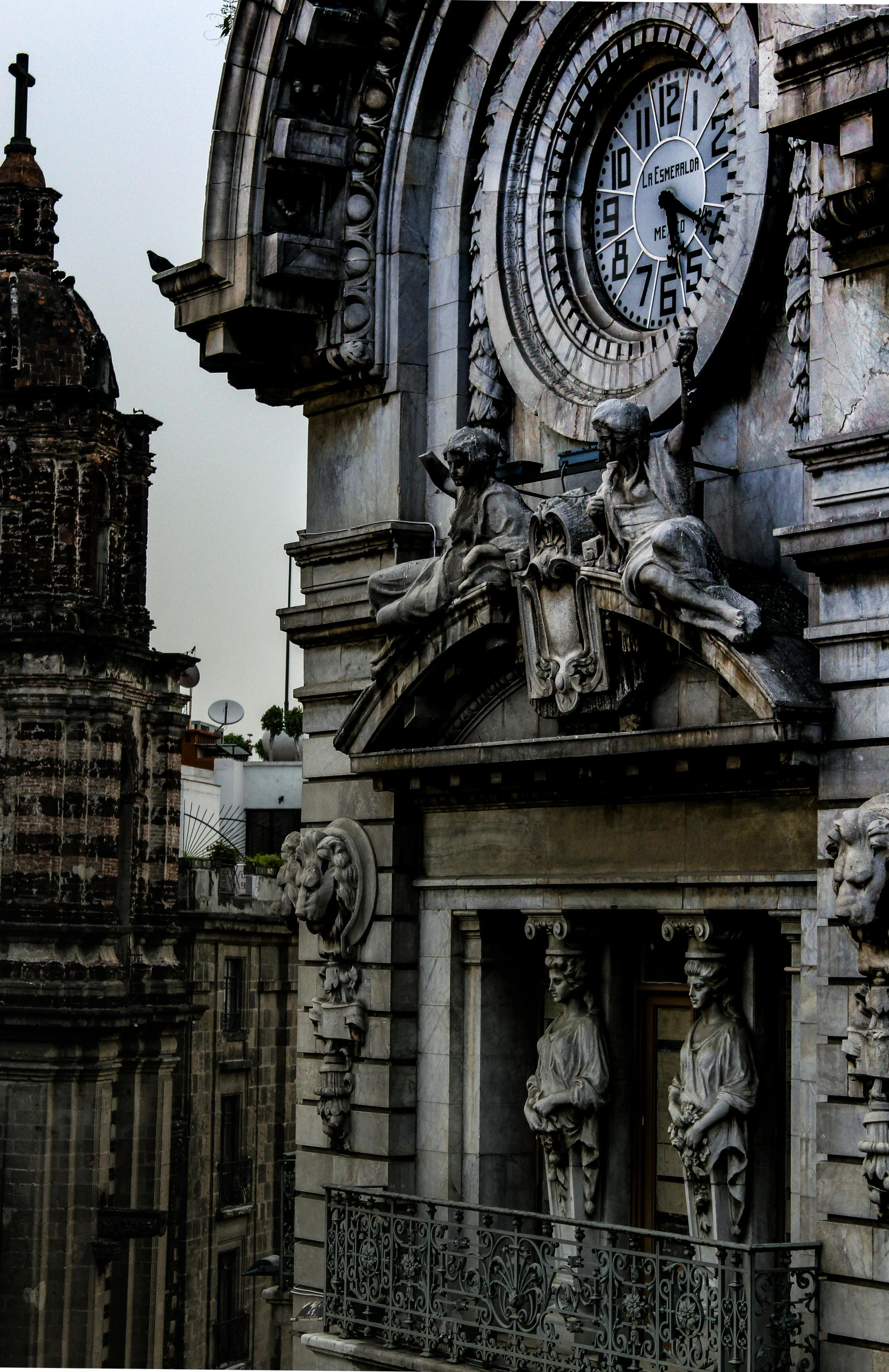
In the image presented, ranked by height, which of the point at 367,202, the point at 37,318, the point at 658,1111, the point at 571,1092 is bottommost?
the point at 658,1111

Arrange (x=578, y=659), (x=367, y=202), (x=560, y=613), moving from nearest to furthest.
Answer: (x=578, y=659) < (x=560, y=613) < (x=367, y=202)

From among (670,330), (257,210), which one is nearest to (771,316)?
(670,330)

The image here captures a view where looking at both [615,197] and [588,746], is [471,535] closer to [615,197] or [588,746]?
[588,746]

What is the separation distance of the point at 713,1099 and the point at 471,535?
172 inches

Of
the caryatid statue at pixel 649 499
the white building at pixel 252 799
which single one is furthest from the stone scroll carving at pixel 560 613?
the white building at pixel 252 799

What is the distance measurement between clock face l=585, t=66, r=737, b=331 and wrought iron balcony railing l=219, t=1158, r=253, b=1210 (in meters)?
36.7

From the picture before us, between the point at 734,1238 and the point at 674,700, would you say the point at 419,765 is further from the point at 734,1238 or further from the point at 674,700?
the point at 734,1238

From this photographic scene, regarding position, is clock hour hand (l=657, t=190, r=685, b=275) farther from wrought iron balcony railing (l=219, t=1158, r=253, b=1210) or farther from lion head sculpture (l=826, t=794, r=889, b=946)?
wrought iron balcony railing (l=219, t=1158, r=253, b=1210)

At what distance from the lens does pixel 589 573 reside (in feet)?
50.2

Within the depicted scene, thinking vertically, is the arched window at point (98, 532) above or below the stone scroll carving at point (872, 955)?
above

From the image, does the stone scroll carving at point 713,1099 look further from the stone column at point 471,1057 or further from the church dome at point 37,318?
the church dome at point 37,318

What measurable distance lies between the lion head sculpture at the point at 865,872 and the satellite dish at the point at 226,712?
155 ft

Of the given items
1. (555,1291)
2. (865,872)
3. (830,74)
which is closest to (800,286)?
(830,74)

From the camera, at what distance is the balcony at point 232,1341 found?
1994 inches
